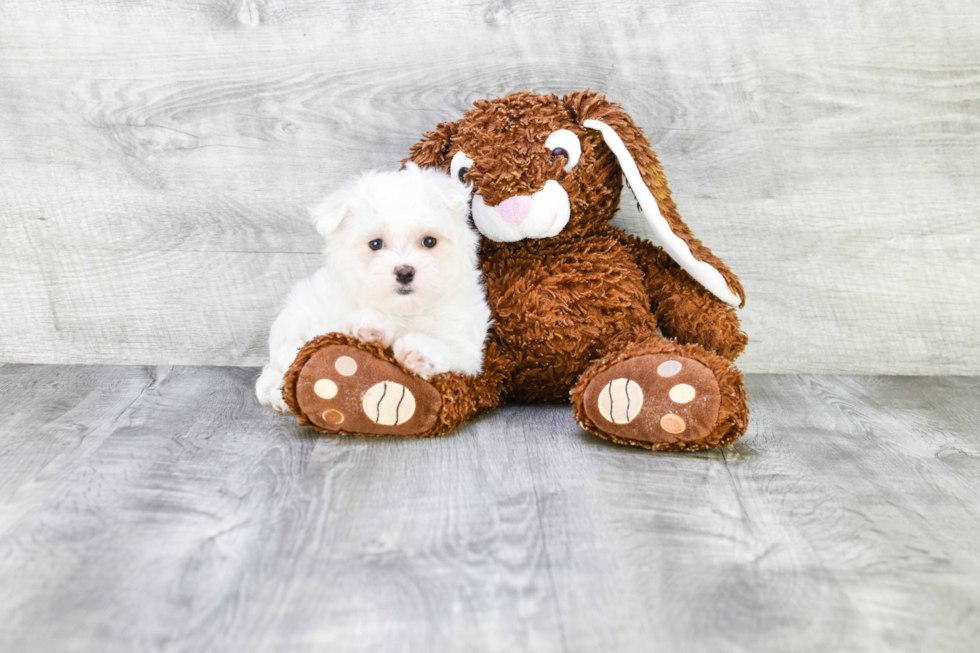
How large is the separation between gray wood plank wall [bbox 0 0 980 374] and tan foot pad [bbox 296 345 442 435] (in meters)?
0.55

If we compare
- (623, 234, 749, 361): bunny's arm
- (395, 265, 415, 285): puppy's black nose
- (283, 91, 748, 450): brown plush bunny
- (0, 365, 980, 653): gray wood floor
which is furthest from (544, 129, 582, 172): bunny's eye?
(0, 365, 980, 653): gray wood floor

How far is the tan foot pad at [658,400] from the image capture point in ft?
3.83

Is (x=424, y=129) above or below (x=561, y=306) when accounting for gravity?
above

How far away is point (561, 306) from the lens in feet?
4.52

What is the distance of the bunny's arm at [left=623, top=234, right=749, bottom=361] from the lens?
140 cm

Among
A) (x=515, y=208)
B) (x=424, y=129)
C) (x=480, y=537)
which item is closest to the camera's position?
(x=480, y=537)

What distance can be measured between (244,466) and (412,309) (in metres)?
0.34

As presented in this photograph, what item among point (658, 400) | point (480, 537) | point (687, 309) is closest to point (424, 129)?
point (687, 309)

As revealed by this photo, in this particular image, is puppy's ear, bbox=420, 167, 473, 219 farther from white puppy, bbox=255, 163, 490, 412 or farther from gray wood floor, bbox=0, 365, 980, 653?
gray wood floor, bbox=0, 365, 980, 653

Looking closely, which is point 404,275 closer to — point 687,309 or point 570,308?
point 570,308

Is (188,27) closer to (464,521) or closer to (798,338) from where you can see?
(464,521)

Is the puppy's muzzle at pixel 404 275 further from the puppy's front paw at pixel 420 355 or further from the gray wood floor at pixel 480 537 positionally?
the gray wood floor at pixel 480 537

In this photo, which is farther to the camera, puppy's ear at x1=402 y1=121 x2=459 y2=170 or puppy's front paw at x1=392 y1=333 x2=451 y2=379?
puppy's ear at x1=402 y1=121 x2=459 y2=170

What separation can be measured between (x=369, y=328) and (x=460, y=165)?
0.34m
